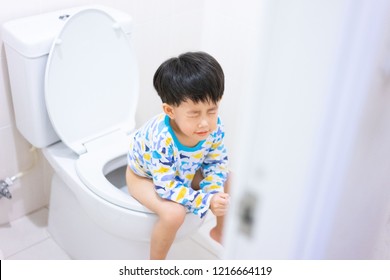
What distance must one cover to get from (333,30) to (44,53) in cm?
99

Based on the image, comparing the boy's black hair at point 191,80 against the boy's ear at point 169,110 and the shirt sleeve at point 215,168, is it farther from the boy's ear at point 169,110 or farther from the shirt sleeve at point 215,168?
the shirt sleeve at point 215,168

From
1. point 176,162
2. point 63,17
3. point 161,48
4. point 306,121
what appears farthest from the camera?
point 161,48

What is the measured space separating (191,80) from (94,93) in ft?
1.23

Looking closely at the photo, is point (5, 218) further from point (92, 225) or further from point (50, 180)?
point (92, 225)

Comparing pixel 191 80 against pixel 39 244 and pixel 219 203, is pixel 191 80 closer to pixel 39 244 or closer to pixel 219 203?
pixel 219 203

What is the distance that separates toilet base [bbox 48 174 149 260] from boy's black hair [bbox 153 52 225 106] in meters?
0.42

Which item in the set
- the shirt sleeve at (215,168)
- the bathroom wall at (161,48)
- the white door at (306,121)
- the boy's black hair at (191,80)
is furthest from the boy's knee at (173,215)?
the white door at (306,121)

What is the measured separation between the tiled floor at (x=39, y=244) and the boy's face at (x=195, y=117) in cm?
46

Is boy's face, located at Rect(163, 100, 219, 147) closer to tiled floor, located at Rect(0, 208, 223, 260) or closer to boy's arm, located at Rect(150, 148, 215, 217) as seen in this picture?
boy's arm, located at Rect(150, 148, 215, 217)

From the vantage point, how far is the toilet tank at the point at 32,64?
1175 millimetres

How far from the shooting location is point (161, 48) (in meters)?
1.65

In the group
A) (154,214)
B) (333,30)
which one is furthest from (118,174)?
(333,30)

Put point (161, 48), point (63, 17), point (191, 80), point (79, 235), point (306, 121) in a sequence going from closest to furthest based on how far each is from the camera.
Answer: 1. point (306, 121)
2. point (191, 80)
3. point (63, 17)
4. point (79, 235)
5. point (161, 48)

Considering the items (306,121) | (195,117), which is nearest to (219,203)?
(195,117)
